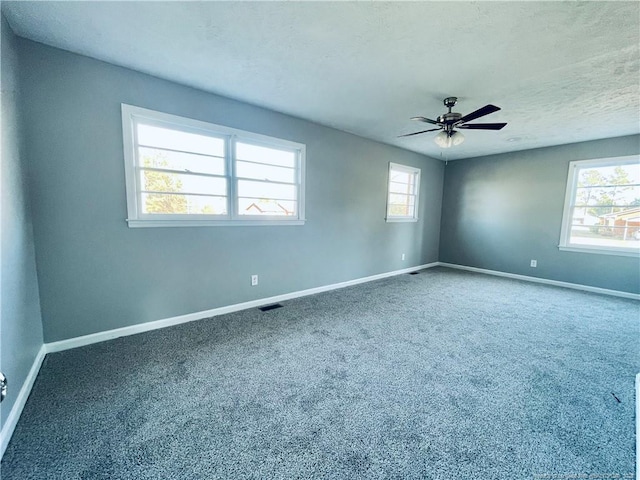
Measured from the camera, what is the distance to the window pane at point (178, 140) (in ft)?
8.25

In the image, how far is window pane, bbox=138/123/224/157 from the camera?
251 cm

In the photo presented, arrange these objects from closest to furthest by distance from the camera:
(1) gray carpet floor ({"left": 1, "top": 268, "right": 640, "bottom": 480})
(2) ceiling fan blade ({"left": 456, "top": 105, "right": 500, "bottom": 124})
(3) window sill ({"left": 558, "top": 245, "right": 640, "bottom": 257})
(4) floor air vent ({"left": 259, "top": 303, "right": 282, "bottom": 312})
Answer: (1) gray carpet floor ({"left": 1, "top": 268, "right": 640, "bottom": 480}), (2) ceiling fan blade ({"left": 456, "top": 105, "right": 500, "bottom": 124}), (4) floor air vent ({"left": 259, "top": 303, "right": 282, "bottom": 312}), (3) window sill ({"left": 558, "top": 245, "right": 640, "bottom": 257})

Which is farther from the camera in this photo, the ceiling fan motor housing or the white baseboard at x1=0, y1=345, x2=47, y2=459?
the ceiling fan motor housing

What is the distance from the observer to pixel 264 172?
10.8 feet

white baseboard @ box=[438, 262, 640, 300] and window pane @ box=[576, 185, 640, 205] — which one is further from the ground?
window pane @ box=[576, 185, 640, 205]

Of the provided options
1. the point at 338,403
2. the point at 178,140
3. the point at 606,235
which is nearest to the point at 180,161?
the point at 178,140

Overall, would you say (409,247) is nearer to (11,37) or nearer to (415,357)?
(415,357)

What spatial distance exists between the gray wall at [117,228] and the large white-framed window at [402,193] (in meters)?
1.62

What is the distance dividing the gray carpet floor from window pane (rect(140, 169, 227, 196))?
58.5 inches

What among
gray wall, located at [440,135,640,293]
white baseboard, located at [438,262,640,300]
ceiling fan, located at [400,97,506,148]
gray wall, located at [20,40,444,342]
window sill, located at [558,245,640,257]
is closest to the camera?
gray wall, located at [20,40,444,342]

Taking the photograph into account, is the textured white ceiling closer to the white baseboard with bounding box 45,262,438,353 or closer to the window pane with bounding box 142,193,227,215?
the window pane with bounding box 142,193,227,215

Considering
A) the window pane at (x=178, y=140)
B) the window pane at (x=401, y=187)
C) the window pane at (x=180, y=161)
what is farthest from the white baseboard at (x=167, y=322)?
the window pane at (x=401, y=187)

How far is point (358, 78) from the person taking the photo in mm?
2424

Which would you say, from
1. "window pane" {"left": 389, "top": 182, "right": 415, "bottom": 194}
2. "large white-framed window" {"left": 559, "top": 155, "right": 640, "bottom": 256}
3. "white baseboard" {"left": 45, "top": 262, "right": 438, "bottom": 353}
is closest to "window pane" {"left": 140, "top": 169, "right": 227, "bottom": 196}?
"white baseboard" {"left": 45, "top": 262, "right": 438, "bottom": 353}
